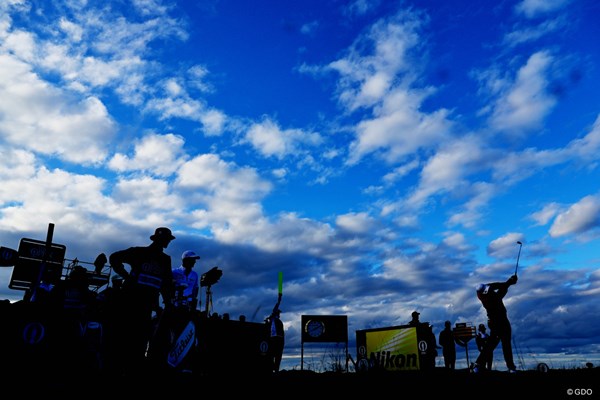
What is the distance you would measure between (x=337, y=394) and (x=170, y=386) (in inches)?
61.0

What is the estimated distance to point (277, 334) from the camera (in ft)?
43.9

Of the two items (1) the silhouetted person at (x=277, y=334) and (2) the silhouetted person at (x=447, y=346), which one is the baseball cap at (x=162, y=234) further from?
(2) the silhouetted person at (x=447, y=346)

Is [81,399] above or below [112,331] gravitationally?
below

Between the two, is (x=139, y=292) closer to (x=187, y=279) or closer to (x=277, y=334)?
(x=187, y=279)

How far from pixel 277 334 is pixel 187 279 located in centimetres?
684

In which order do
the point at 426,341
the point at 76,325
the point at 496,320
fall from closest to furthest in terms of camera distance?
the point at 76,325, the point at 496,320, the point at 426,341

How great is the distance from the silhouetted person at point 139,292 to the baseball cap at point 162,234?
11 cm

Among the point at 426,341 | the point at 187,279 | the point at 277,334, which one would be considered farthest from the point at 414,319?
the point at 187,279

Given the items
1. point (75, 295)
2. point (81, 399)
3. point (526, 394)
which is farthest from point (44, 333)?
point (526, 394)

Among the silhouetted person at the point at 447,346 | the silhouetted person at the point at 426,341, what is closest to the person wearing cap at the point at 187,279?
the silhouetted person at the point at 426,341

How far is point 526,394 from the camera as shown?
15.5 ft

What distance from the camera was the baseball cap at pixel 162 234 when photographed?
5805 millimetres

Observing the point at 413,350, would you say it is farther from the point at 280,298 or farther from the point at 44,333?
the point at 44,333

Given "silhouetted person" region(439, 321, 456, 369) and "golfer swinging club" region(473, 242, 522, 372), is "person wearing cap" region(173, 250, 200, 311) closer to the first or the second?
"golfer swinging club" region(473, 242, 522, 372)
